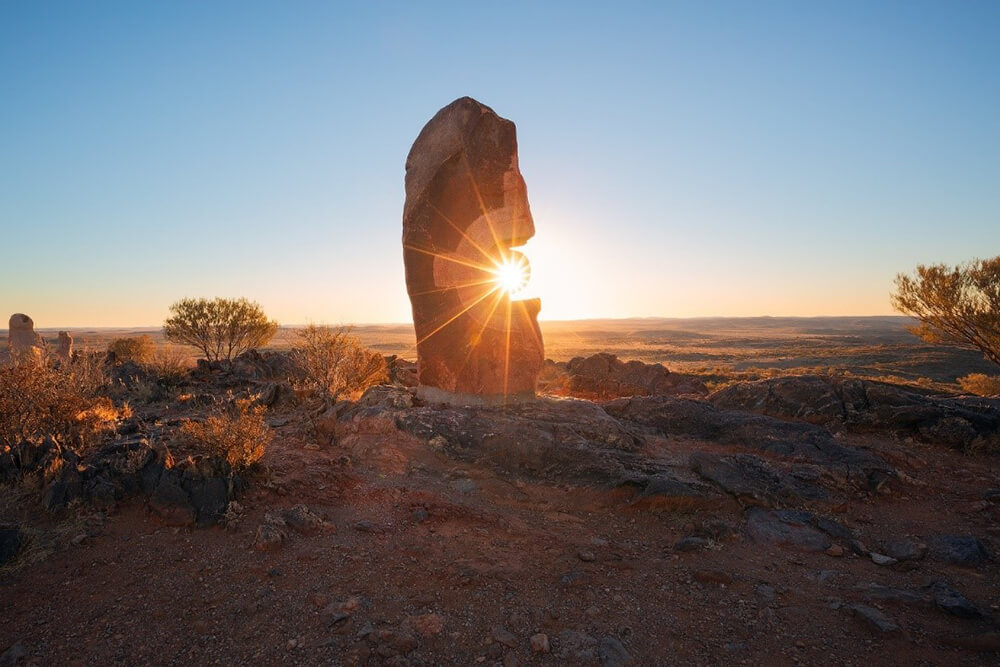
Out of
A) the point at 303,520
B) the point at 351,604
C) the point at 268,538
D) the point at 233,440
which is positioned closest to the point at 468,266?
the point at 233,440

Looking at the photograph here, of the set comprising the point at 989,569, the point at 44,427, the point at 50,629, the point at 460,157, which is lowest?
the point at 989,569

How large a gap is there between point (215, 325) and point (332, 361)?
1560 cm

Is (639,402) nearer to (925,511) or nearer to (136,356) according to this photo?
(925,511)

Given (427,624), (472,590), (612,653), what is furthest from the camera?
(472,590)

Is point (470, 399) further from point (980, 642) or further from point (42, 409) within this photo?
point (980, 642)

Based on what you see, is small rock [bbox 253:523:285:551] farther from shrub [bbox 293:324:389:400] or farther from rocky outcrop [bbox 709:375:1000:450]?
rocky outcrop [bbox 709:375:1000:450]

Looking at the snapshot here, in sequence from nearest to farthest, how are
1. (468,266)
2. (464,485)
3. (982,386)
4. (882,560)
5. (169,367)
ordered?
(882,560) → (464,485) → (468,266) → (169,367) → (982,386)

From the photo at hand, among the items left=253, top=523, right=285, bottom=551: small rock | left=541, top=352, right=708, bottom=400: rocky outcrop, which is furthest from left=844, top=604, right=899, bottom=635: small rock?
left=541, top=352, right=708, bottom=400: rocky outcrop

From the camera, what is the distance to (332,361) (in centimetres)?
1129

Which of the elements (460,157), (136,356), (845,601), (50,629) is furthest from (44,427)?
(136,356)

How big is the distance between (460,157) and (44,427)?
6948 millimetres

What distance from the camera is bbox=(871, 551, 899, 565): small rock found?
5.20 m

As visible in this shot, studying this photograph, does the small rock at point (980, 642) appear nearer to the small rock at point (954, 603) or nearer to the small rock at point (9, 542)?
the small rock at point (954, 603)

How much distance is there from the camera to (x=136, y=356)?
2478 cm
